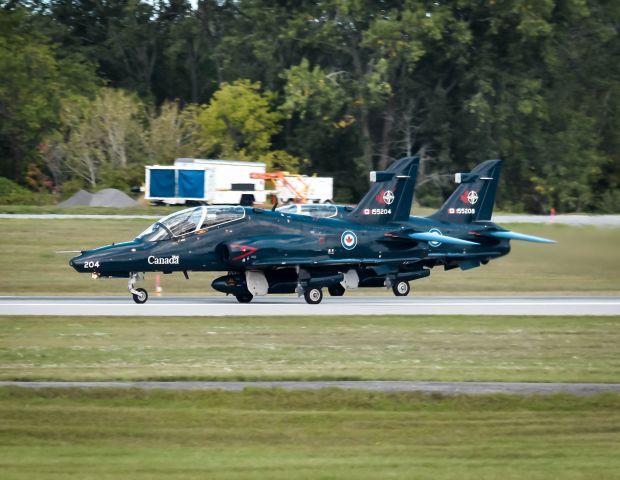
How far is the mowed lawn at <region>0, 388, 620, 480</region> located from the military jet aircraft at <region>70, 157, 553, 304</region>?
13443 millimetres

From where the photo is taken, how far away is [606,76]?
7600cm

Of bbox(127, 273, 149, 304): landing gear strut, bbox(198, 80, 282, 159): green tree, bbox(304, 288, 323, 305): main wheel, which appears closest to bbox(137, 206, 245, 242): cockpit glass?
bbox(127, 273, 149, 304): landing gear strut

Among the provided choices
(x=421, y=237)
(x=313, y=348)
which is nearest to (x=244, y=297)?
(x=421, y=237)

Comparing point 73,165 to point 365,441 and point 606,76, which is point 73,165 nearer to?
point 606,76

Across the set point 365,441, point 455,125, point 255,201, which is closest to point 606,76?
point 455,125

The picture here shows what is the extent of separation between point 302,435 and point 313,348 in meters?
7.61

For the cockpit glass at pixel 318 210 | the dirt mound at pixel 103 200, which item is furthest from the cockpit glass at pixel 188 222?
the dirt mound at pixel 103 200

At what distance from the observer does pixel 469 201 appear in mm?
37844

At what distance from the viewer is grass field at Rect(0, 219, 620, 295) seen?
3297 centimetres

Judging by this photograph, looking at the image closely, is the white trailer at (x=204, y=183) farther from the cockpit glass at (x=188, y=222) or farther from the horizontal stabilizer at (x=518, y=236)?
the cockpit glass at (x=188, y=222)

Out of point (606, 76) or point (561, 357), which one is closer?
point (561, 357)

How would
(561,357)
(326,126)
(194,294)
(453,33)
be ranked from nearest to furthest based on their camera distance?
(561,357) → (194,294) → (453,33) → (326,126)

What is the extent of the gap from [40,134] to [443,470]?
63562 millimetres

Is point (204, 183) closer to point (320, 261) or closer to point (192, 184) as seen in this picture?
point (192, 184)
